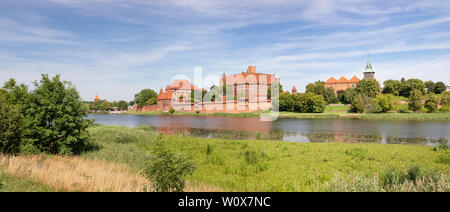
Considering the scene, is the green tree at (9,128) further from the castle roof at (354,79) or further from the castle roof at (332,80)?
the castle roof at (354,79)

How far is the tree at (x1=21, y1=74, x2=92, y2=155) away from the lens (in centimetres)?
941

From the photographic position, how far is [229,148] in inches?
573

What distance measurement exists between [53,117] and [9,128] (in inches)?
77.3

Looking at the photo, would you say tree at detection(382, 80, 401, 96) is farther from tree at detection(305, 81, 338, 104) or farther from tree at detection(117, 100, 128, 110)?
tree at detection(117, 100, 128, 110)

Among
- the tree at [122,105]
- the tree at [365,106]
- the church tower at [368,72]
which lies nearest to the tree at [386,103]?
the tree at [365,106]

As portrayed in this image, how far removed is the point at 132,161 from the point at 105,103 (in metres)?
139

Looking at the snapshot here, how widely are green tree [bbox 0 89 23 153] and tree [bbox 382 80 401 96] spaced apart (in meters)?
101

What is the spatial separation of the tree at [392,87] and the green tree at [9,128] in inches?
3989

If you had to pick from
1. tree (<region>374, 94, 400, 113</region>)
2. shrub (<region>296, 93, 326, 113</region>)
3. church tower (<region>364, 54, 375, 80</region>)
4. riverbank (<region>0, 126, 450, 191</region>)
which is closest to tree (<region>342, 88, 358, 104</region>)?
shrub (<region>296, 93, 326, 113</region>)

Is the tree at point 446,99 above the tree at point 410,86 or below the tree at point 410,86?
below

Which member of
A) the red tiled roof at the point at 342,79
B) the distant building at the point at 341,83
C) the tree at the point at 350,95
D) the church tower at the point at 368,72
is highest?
the church tower at the point at 368,72

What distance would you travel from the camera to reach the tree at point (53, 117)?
9.41m
